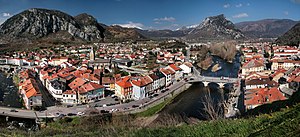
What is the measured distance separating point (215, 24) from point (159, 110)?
184931 mm

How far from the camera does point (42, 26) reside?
4409 inches

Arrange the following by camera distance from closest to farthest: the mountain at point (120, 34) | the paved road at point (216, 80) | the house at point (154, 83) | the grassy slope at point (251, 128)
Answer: the grassy slope at point (251, 128) < the house at point (154, 83) < the paved road at point (216, 80) < the mountain at point (120, 34)

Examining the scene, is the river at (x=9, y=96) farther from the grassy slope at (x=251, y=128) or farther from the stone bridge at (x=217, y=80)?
the grassy slope at (x=251, y=128)

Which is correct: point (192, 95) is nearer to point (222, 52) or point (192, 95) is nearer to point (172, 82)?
point (172, 82)

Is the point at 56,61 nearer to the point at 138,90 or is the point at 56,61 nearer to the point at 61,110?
the point at 138,90

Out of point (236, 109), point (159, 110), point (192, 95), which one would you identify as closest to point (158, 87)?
point (192, 95)

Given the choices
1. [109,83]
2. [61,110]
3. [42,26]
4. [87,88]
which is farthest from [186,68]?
[42,26]

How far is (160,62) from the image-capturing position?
54.5 metres

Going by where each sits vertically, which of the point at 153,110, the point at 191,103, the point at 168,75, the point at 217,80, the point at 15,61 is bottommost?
the point at 153,110

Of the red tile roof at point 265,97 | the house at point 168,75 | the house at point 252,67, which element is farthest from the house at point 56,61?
the red tile roof at point 265,97

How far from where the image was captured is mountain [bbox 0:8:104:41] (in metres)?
109

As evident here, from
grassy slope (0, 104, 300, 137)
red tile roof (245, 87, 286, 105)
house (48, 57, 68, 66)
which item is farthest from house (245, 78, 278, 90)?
house (48, 57, 68, 66)

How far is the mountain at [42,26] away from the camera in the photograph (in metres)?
109

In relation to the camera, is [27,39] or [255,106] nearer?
[255,106]
